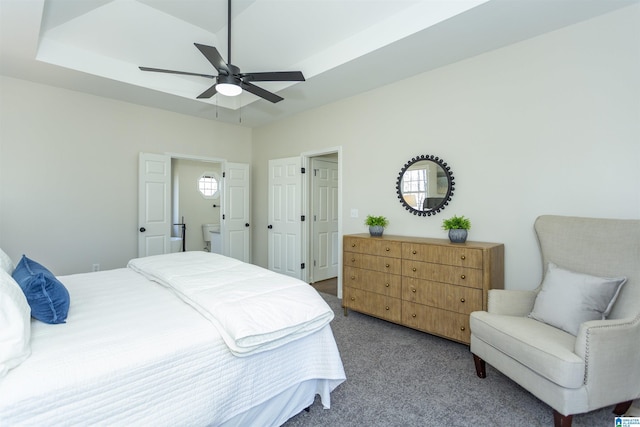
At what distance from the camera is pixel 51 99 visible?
143 inches

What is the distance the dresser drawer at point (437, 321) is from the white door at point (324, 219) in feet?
7.27

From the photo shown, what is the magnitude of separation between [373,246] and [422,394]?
146 centimetres

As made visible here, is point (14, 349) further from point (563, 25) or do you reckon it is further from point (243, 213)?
point (243, 213)

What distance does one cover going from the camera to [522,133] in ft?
8.73

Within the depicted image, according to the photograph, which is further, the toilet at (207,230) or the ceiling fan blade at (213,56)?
the toilet at (207,230)

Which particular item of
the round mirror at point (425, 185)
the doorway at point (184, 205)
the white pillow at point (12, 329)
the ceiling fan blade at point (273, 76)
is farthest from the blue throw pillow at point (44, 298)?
the round mirror at point (425, 185)

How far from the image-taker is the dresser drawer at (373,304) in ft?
9.95

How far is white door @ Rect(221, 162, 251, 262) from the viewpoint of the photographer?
5043mm

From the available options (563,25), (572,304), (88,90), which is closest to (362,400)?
(572,304)

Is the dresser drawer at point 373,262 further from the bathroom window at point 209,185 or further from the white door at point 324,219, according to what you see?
the bathroom window at point 209,185

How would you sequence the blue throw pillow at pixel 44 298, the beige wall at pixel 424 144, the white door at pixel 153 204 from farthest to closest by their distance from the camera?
the white door at pixel 153 204 → the beige wall at pixel 424 144 → the blue throw pillow at pixel 44 298

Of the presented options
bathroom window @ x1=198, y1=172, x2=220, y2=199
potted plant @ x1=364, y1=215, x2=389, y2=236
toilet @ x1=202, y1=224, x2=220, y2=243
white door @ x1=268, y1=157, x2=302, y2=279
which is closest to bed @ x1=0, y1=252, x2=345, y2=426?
potted plant @ x1=364, y1=215, x2=389, y2=236

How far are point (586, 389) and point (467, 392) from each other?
0.69 metres

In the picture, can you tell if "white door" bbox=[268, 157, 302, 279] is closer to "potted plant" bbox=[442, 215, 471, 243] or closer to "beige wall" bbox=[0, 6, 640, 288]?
"beige wall" bbox=[0, 6, 640, 288]
